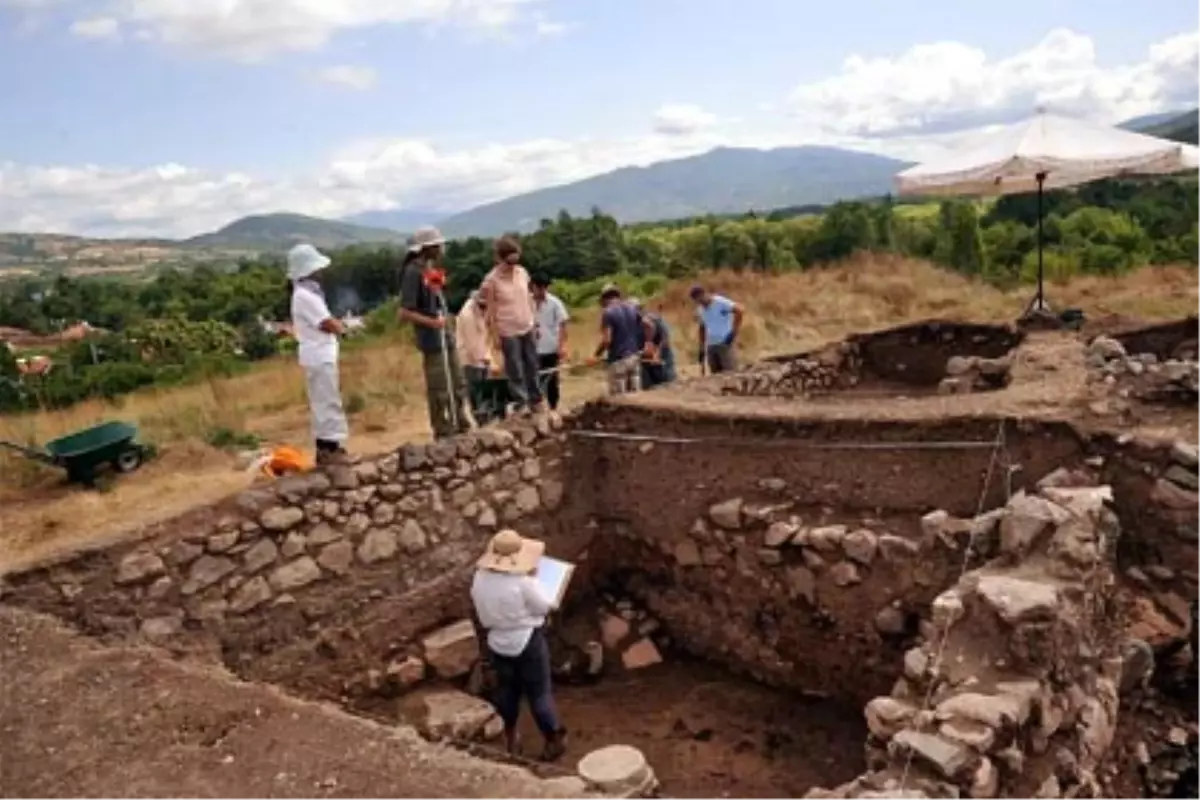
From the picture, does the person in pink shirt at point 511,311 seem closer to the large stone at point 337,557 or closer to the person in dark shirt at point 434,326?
the person in dark shirt at point 434,326

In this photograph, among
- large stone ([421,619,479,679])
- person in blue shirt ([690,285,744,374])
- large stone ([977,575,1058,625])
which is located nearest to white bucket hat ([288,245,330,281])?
large stone ([421,619,479,679])

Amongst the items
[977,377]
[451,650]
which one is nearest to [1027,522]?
[451,650]

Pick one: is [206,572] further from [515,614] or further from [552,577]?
[552,577]

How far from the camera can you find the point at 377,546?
7672mm

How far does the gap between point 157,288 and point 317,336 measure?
41.7m

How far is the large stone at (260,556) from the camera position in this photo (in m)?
7.03

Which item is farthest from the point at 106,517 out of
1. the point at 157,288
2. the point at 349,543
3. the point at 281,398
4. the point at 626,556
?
the point at 157,288

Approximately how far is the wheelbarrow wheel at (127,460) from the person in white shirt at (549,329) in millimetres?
5259

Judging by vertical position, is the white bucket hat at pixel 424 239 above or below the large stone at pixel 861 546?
above

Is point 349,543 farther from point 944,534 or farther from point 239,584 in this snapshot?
point 944,534

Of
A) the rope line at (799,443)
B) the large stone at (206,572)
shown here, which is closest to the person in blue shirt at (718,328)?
the rope line at (799,443)

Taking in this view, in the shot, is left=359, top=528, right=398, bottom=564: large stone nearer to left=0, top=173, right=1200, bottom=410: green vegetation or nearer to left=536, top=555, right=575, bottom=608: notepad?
left=536, top=555, right=575, bottom=608: notepad

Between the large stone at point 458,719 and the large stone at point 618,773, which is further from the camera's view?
the large stone at point 458,719

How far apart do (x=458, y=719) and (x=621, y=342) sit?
477 cm
